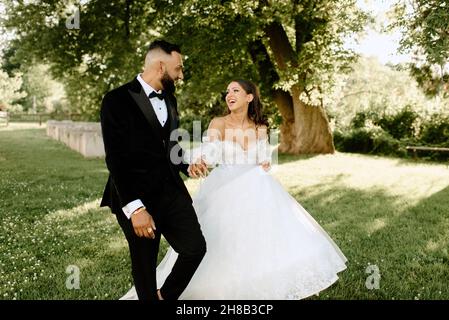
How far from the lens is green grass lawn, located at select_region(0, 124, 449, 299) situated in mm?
5645

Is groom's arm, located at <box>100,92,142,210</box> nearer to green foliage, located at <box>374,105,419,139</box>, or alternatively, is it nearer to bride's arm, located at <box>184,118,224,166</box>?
bride's arm, located at <box>184,118,224,166</box>

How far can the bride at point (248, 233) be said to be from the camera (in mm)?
4727

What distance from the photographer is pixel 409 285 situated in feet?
18.6

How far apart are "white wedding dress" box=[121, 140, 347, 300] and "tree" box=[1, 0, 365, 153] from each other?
41.3ft

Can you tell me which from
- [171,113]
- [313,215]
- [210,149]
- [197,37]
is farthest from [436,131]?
[171,113]

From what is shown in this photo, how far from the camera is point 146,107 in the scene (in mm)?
3953

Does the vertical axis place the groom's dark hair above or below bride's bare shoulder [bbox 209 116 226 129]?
above

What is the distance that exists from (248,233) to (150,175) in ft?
4.74

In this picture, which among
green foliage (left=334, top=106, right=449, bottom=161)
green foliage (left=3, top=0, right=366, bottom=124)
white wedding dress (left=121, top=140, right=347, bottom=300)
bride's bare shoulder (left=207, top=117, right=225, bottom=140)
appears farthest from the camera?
green foliage (left=334, top=106, right=449, bottom=161)

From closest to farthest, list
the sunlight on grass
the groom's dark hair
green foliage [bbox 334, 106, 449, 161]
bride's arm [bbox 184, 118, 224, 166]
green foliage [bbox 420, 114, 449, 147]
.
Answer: the groom's dark hair
bride's arm [bbox 184, 118, 224, 166]
the sunlight on grass
green foliage [bbox 420, 114, 449, 147]
green foliage [bbox 334, 106, 449, 161]

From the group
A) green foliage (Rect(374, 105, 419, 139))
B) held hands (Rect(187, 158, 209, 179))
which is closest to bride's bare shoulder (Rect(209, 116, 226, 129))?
held hands (Rect(187, 158, 209, 179))

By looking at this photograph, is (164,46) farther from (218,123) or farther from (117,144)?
(218,123)

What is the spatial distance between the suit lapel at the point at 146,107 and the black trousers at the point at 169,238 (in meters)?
0.51
